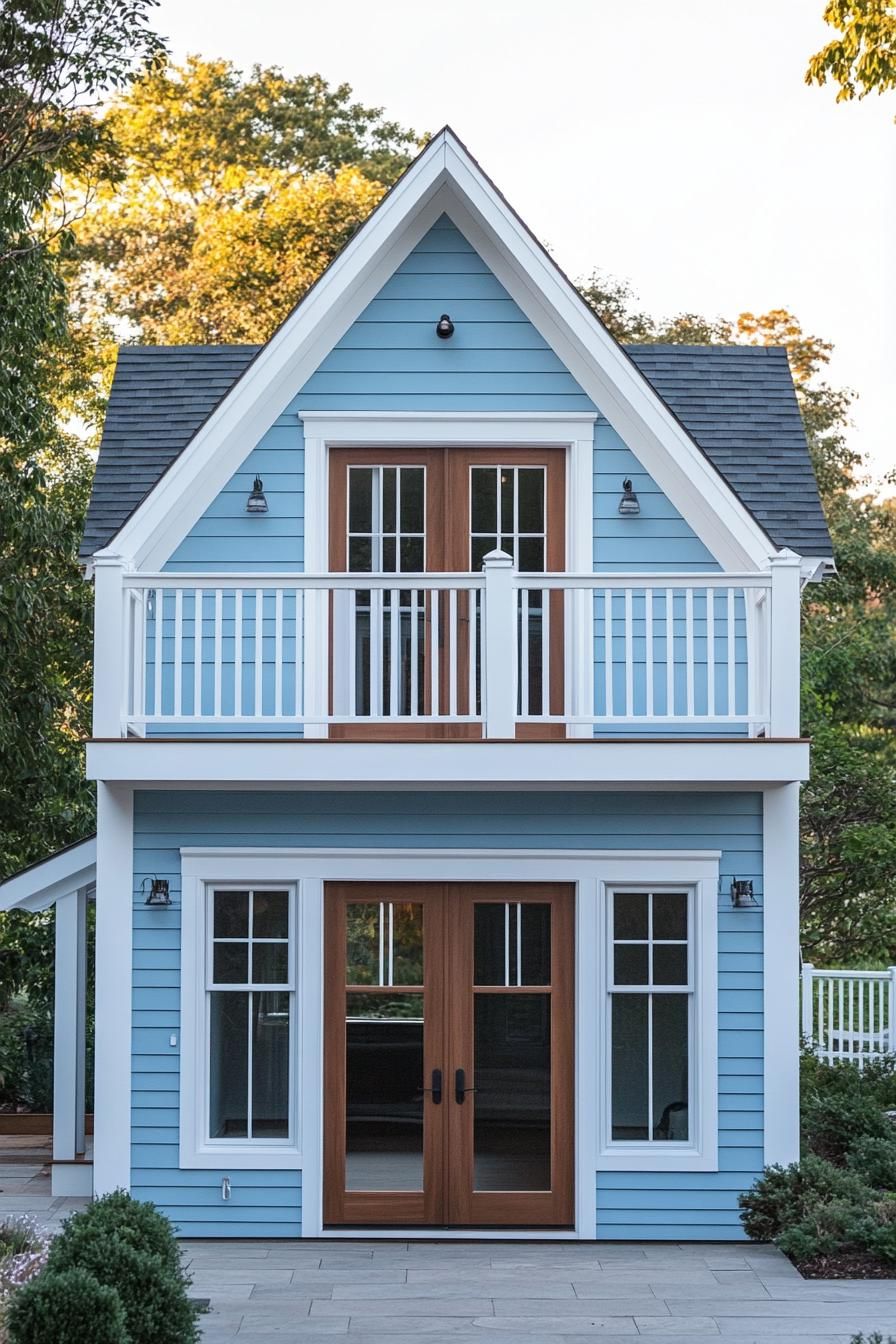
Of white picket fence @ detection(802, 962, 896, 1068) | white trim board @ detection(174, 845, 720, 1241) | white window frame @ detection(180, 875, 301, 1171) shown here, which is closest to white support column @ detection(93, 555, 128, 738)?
white trim board @ detection(174, 845, 720, 1241)

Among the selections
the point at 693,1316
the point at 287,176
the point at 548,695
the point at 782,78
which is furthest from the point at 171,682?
the point at 287,176

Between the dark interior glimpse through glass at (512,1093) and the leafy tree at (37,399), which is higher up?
the leafy tree at (37,399)

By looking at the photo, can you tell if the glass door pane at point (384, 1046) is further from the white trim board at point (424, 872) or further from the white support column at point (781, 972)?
the white support column at point (781, 972)

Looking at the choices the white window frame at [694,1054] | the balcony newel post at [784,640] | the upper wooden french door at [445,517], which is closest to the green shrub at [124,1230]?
the white window frame at [694,1054]

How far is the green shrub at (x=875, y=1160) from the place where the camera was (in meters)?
9.84

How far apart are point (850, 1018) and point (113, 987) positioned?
9.00 m

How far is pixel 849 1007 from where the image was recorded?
1638 centimetres

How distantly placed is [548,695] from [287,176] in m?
22.4

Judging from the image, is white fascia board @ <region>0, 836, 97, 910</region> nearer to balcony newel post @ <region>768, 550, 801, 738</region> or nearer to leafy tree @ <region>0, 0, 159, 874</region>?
leafy tree @ <region>0, 0, 159, 874</region>

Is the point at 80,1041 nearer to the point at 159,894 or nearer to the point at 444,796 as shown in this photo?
the point at 159,894

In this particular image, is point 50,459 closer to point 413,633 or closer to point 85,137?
point 85,137

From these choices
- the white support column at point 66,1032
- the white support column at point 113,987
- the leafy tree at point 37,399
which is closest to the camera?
the white support column at point 113,987

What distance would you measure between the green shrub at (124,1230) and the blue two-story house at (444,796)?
7.43 ft

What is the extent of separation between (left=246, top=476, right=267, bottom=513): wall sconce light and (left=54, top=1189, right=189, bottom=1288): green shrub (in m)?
4.61
